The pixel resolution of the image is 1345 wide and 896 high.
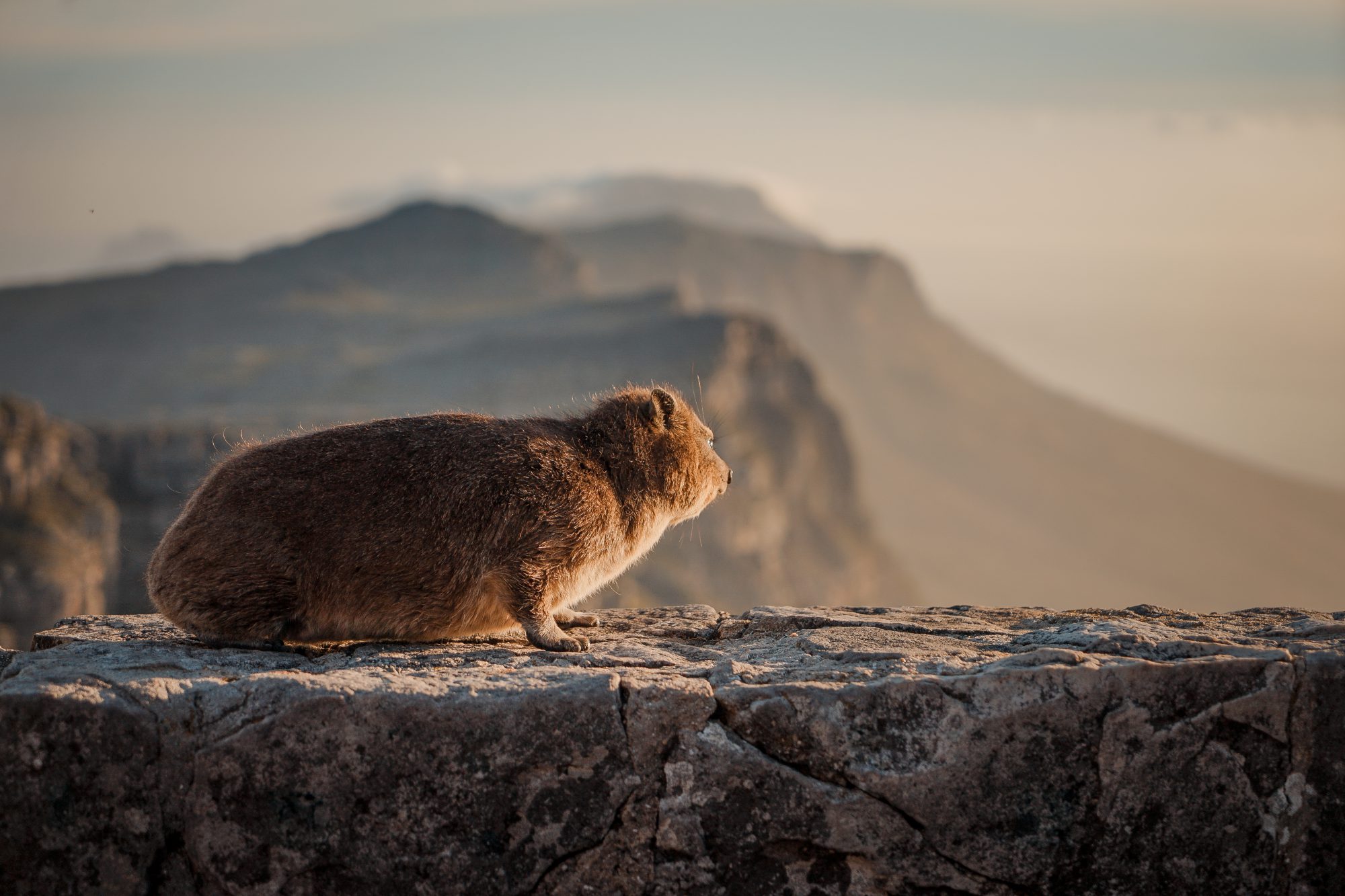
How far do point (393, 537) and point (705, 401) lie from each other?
332 feet

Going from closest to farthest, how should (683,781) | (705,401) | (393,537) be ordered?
1. (683,781)
2. (393,537)
3. (705,401)

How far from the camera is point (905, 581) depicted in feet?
584

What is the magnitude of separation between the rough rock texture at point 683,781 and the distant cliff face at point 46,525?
240 feet

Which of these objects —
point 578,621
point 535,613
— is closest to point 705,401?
point 578,621

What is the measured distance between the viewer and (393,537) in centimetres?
754

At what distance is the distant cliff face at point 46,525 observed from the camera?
73.7m

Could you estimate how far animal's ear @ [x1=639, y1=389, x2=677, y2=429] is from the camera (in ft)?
29.1

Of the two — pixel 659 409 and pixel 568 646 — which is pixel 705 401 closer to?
pixel 659 409

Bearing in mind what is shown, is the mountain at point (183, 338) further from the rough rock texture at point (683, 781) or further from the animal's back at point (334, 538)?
the rough rock texture at point (683, 781)

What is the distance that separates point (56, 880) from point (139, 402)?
15699 cm

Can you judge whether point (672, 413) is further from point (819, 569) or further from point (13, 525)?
point (819, 569)

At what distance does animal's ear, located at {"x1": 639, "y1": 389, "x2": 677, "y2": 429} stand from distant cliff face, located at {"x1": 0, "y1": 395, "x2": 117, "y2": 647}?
72.4 metres

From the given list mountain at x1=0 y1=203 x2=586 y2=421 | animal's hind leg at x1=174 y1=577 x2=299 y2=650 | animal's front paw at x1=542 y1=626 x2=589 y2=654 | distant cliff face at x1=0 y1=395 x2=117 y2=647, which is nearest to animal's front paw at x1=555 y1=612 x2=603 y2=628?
animal's front paw at x1=542 y1=626 x2=589 y2=654

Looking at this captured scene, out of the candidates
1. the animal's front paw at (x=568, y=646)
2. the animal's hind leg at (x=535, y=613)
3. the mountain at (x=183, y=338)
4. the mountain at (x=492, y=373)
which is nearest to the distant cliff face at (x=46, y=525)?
the mountain at (x=492, y=373)
